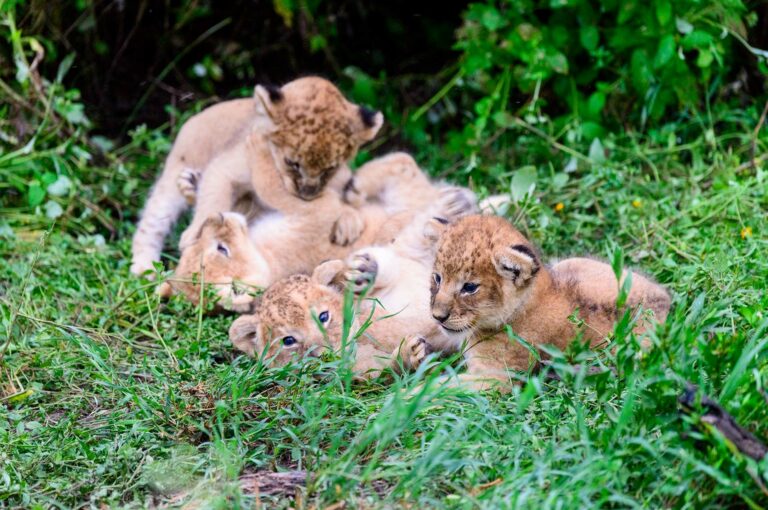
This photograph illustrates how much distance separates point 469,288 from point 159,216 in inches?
109

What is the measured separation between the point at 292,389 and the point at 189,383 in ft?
1.81

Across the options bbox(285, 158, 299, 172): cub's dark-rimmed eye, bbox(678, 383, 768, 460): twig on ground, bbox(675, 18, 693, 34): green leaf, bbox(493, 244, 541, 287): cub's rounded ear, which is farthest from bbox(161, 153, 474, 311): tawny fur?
bbox(678, 383, 768, 460): twig on ground

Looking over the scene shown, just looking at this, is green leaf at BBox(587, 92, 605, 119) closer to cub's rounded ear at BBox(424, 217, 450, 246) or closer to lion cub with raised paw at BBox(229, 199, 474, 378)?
lion cub with raised paw at BBox(229, 199, 474, 378)

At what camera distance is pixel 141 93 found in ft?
26.6

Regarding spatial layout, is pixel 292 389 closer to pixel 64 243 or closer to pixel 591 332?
pixel 591 332

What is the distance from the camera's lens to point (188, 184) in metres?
6.16

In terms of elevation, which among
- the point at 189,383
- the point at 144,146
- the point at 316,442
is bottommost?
the point at 144,146

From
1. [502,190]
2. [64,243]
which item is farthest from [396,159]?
[64,243]

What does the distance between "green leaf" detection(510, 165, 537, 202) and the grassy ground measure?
11 cm

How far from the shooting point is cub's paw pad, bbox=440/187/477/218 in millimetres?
5531

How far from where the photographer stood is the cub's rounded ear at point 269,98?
5.62 metres

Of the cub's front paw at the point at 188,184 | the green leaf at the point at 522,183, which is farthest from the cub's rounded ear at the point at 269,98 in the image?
the green leaf at the point at 522,183

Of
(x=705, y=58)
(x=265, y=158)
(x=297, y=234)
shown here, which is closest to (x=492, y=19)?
(x=705, y=58)

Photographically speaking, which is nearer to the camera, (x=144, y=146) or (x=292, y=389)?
(x=292, y=389)
